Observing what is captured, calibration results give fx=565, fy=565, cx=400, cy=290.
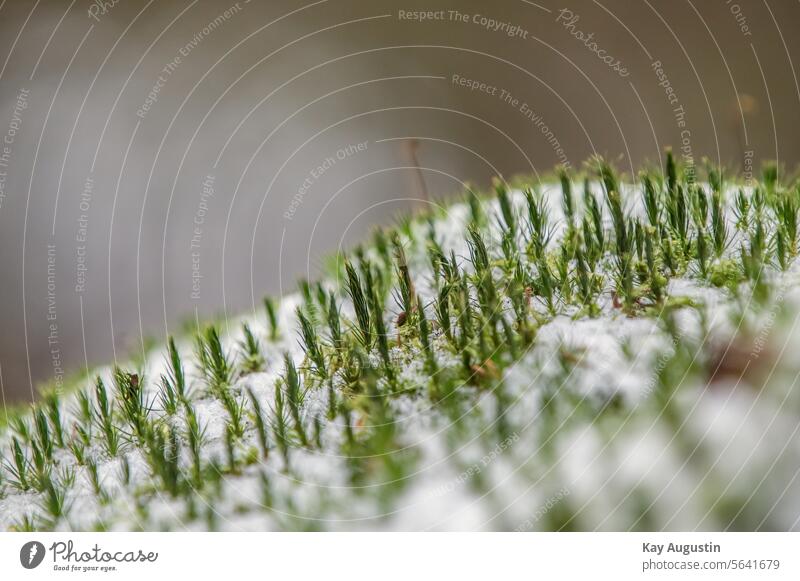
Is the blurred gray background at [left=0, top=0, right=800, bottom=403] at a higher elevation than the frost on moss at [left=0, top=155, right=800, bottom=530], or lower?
higher

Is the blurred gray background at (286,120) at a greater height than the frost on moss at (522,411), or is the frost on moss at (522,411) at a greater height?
the blurred gray background at (286,120)

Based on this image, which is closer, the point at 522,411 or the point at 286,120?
the point at 522,411

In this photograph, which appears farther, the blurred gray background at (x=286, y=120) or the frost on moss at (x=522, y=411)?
the blurred gray background at (x=286, y=120)

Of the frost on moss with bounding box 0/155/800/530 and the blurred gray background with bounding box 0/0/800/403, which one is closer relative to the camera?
the frost on moss with bounding box 0/155/800/530

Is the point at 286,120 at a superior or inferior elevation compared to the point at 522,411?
superior

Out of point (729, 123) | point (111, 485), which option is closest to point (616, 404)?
point (111, 485)

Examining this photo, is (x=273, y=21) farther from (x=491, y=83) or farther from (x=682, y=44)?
(x=682, y=44)
